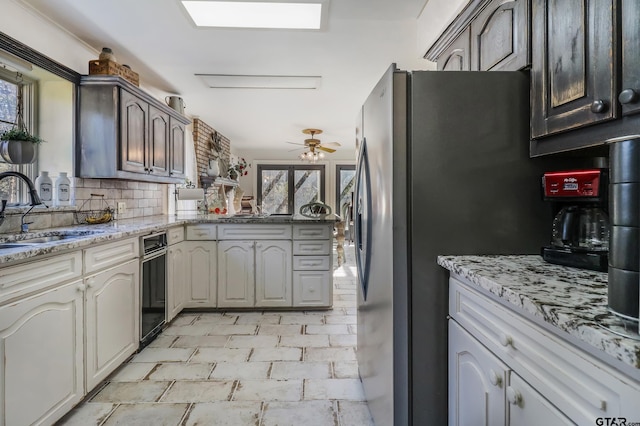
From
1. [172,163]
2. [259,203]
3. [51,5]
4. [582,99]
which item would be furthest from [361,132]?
[259,203]

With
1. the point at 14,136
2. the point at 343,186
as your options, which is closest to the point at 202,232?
the point at 14,136

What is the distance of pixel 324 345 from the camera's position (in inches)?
99.8

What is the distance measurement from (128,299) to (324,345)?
1.41 meters

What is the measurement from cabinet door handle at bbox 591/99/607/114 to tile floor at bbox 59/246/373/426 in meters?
1.62

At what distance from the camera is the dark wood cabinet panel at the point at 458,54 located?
1.88 meters

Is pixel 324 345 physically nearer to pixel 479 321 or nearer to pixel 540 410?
pixel 479 321

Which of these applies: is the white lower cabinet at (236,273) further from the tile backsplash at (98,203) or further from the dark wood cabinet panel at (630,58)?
the dark wood cabinet panel at (630,58)

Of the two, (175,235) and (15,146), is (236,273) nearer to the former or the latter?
(175,235)

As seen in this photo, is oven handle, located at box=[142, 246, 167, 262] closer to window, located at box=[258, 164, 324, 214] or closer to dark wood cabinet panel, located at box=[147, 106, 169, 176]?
dark wood cabinet panel, located at box=[147, 106, 169, 176]

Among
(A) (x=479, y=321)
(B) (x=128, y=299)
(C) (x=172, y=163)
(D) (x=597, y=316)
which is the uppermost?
(C) (x=172, y=163)

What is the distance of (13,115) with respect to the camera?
7.25 feet

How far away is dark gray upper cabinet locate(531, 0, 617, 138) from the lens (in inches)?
38.3

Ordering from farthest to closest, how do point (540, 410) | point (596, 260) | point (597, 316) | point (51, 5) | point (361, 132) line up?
point (51, 5) < point (361, 132) < point (596, 260) < point (540, 410) < point (597, 316)

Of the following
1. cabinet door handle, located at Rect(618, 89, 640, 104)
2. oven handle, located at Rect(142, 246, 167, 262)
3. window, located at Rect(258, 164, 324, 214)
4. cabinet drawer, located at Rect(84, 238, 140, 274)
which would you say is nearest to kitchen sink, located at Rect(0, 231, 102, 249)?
cabinet drawer, located at Rect(84, 238, 140, 274)
